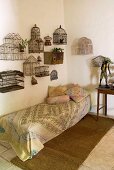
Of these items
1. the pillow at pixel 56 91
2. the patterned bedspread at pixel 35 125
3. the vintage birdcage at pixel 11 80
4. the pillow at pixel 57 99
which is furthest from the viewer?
the pillow at pixel 56 91

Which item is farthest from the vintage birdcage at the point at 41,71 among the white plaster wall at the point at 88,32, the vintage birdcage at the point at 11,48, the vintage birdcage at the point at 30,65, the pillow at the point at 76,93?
the white plaster wall at the point at 88,32

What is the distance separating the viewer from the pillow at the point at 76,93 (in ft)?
10.9

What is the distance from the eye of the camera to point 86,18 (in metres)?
3.52

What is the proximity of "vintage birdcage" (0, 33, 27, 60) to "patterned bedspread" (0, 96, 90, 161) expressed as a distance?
0.91m

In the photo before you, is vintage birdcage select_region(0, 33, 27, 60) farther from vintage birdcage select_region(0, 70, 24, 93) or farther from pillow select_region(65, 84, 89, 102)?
pillow select_region(65, 84, 89, 102)

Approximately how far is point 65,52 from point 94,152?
2.32 meters

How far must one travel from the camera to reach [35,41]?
3.12 metres

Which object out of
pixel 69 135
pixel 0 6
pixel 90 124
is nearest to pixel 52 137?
pixel 69 135

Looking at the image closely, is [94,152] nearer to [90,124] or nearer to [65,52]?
[90,124]

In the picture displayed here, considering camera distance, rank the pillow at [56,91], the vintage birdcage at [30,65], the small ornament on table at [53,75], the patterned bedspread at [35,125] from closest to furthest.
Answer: the patterned bedspread at [35,125] < the vintage birdcage at [30,65] < the pillow at [56,91] < the small ornament on table at [53,75]

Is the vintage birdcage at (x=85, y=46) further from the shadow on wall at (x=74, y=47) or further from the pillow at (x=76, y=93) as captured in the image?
the pillow at (x=76, y=93)

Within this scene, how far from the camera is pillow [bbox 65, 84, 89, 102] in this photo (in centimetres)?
331

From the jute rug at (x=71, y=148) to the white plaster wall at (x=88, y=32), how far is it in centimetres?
69

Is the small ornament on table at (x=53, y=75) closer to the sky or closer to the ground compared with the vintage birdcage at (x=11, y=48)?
closer to the ground
